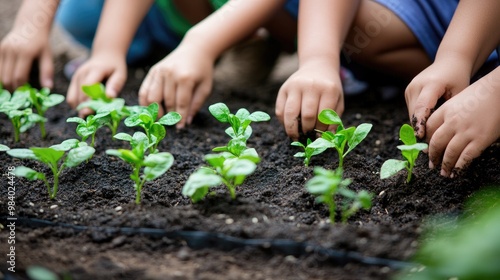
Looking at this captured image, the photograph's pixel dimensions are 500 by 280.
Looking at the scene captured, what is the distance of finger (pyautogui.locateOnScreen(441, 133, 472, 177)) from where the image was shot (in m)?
1.26

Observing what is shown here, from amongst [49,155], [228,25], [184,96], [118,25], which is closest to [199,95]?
[184,96]

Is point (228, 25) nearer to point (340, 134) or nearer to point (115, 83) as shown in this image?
point (115, 83)

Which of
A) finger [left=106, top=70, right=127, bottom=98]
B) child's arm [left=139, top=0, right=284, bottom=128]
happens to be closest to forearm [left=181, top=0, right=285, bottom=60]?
child's arm [left=139, top=0, right=284, bottom=128]

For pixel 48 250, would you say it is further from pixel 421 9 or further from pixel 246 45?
pixel 246 45

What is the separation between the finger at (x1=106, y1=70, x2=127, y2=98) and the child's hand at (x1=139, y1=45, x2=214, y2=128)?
0.15m

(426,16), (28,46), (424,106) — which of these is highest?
(426,16)

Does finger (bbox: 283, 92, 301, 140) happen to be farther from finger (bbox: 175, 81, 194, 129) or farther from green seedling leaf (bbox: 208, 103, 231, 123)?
finger (bbox: 175, 81, 194, 129)

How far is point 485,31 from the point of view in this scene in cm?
153

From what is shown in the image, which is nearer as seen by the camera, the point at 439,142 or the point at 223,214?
the point at 223,214

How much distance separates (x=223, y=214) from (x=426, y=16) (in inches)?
41.9

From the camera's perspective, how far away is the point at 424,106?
4.54ft

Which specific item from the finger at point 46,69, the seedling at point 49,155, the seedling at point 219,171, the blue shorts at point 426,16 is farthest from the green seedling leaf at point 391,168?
the finger at point 46,69

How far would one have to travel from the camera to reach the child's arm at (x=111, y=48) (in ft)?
6.49

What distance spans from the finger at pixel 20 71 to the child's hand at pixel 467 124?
147 centimetres
